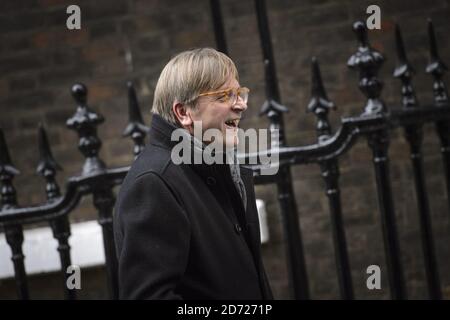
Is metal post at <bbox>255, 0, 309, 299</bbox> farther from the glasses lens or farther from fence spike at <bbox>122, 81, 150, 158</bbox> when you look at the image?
the glasses lens

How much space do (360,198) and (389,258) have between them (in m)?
1.85

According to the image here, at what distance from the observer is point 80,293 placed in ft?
16.4

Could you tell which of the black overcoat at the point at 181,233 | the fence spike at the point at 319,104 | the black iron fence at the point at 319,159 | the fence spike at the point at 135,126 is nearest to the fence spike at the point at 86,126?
the black iron fence at the point at 319,159

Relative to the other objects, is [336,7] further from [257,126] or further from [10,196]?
[10,196]

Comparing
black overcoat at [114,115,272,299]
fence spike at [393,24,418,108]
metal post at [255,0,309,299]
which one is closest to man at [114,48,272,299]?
black overcoat at [114,115,272,299]

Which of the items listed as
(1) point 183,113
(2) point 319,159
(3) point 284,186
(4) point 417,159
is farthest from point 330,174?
(1) point 183,113

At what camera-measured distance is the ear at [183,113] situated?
2164 millimetres

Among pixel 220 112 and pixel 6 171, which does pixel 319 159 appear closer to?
pixel 220 112

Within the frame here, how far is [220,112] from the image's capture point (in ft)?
7.11

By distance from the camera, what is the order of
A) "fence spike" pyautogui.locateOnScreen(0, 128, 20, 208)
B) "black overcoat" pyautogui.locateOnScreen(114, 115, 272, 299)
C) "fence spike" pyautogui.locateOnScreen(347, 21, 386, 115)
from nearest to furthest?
"black overcoat" pyautogui.locateOnScreen(114, 115, 272, 299) → "fence spike" pyautogui.locateOnScreen(347, 21, 386, 115) → "fence spike" pyautogui.locateOnScreen(0, 128, 20, 208)

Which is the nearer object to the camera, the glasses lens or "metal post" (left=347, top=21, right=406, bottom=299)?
the glasses lens

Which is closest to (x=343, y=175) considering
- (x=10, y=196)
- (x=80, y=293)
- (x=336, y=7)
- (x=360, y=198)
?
(x=360, y=198)

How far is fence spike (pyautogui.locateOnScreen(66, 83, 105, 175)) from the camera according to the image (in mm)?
3025

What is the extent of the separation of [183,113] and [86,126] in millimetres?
946
